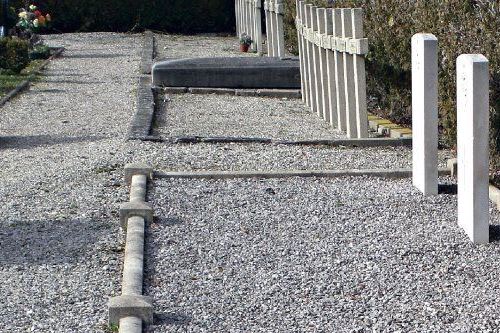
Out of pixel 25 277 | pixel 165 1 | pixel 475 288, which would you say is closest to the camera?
pixel 475 288

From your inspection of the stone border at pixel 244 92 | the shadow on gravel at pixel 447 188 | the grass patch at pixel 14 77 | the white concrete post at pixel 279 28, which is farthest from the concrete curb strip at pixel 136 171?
the white concrete post at pixel 279 28

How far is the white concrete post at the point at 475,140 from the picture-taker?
19.7ft

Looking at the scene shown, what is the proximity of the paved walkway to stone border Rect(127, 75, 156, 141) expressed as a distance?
333 millimetres

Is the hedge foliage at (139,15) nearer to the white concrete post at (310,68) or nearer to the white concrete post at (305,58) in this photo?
the white concrete post at (305,58)

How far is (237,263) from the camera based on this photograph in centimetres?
586

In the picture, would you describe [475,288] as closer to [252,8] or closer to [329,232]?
[329,232]

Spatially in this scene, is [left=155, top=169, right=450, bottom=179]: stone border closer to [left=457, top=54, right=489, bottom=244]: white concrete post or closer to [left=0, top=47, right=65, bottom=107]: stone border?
[left=457, top=54, right=489, bottom=244]: white concrete post

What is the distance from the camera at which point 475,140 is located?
609 centimetres

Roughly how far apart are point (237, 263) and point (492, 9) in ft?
9.50

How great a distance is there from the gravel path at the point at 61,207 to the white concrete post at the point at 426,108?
2.04 meters

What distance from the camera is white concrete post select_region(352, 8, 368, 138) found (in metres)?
9.76

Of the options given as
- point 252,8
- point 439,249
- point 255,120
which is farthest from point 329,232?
point 252,8

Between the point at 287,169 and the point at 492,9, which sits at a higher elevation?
the point at 492,9

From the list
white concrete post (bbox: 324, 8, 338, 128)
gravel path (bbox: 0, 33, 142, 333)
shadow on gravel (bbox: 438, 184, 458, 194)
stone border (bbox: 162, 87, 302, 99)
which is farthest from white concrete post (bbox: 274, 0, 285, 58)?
shadow on gravel (bbox: 438, 184, 458, 194)
